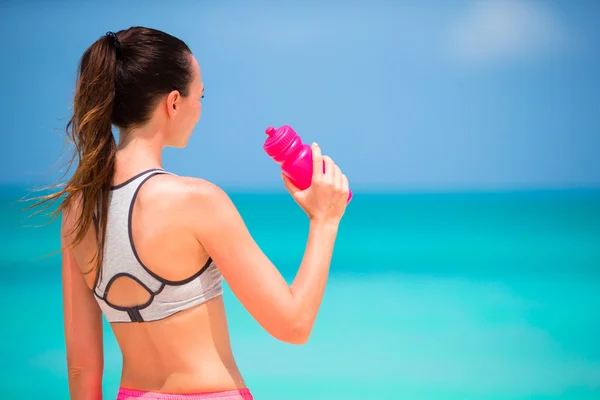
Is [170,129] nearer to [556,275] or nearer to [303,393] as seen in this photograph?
[303,393]

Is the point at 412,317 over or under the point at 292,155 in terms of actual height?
over

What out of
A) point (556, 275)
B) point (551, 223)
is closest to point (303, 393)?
point (556, 275)

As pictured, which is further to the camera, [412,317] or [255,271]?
[412,317]

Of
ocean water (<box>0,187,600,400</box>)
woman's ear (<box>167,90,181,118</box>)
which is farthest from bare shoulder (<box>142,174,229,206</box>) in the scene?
ocean water (<box>0,187,600,400</box>)

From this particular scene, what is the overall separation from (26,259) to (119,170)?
468 centimetres

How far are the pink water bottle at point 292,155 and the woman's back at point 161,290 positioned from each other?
187mm

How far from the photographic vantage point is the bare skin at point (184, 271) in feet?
3.03

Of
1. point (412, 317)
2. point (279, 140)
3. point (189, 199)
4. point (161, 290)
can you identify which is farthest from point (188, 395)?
point (412, 317)

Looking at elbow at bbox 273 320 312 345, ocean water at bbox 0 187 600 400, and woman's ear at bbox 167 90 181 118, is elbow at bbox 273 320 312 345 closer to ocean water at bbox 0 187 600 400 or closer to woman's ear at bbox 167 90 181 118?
woman's ear at bbox 167 90 181 118

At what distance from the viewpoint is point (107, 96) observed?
3.18 feet

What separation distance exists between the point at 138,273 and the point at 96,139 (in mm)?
197

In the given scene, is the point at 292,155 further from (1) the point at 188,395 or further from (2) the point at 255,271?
(1) the point at 188,395

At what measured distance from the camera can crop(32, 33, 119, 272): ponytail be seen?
97 cm

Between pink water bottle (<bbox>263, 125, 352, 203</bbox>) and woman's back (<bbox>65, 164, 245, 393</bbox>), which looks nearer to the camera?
woman's back (<bbox>65, 164, 245, 393</bbox>)
